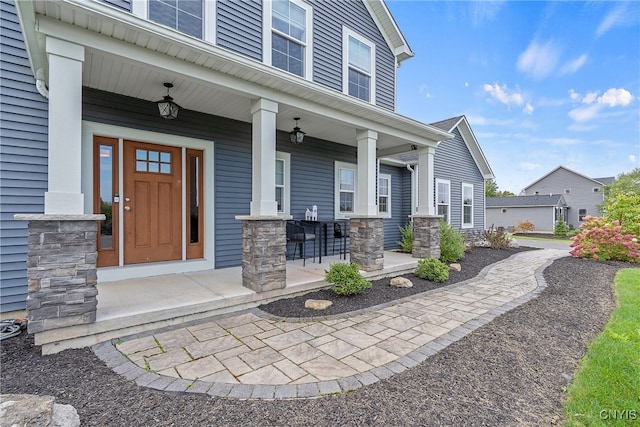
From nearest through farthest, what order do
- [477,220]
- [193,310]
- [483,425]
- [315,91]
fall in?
1. [483,425]
2. [193,310]
3. [315,91]
4. [477,220]

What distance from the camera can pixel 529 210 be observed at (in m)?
25.3

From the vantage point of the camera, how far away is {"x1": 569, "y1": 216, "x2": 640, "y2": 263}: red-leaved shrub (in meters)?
7.94

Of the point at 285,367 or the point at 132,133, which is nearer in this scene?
the point at 285,367

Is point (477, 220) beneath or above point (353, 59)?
beneath

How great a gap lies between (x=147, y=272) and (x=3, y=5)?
149 inches

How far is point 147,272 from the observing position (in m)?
4.54

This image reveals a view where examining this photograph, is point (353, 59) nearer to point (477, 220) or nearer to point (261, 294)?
point (261, 294)

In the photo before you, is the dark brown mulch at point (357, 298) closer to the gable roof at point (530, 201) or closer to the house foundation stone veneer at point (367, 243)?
the house foundation stone veneer at point (367, 243)

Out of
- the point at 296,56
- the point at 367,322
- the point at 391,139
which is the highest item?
the point at 296,56

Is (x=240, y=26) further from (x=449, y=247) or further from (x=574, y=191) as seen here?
(x=574, y=191)

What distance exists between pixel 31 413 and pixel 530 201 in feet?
102

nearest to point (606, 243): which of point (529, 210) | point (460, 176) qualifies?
point (460, 176)

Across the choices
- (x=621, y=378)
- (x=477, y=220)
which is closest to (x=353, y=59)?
(x=621, y=378)

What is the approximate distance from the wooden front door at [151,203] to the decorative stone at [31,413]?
3.25 meters
